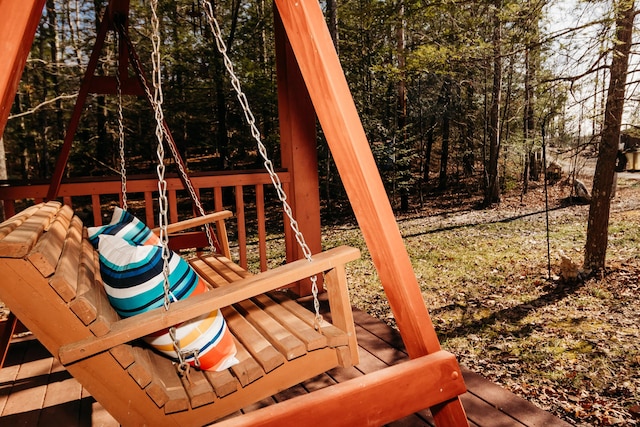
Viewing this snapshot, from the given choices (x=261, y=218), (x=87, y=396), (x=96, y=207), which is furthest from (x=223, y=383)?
(x=96, y=207)

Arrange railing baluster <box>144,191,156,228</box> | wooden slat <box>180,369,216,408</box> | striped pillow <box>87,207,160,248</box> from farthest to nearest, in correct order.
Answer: railing baluster <box>144,191,156,228</box> < striped pillow <box>87,207,160,248</box> < wooden slat <box>180,369,216,408</box>

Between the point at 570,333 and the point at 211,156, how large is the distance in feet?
44.5

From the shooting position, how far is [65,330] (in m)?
1.14

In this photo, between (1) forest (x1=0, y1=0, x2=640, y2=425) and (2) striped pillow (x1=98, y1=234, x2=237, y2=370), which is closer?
(2) striped pillow (x1=98, y1=234, x2=237, y2=370)

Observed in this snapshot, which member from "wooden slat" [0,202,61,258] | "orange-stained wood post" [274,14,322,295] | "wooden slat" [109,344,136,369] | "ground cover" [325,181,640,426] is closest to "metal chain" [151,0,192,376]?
"wooden slat" [109,344,136,369]

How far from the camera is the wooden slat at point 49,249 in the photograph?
1.10 meters

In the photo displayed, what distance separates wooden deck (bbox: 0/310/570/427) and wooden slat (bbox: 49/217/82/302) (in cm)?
89

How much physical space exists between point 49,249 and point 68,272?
Answer: 10 cm

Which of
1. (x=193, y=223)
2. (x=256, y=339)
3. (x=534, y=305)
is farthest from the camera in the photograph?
(x=534, y=305)

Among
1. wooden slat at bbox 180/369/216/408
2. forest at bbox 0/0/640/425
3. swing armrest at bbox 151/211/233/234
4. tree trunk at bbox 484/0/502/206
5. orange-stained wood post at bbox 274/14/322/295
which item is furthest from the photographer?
tree trunk at bbox 484/0/502/206

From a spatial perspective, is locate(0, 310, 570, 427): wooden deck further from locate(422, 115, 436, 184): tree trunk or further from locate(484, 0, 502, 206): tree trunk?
locate(422, 115, 436, 184): tree trunk

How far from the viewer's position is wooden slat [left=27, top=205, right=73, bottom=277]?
1.10 metres

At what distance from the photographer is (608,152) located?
545 centimetres

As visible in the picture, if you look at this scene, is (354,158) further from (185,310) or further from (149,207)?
(149,207)
